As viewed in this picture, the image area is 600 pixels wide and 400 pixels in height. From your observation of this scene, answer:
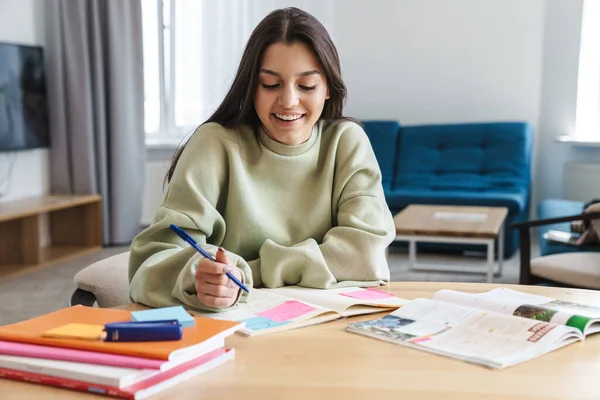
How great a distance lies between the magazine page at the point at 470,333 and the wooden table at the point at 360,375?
0.06ft

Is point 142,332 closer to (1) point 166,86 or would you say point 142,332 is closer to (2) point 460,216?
(2) point 460,216

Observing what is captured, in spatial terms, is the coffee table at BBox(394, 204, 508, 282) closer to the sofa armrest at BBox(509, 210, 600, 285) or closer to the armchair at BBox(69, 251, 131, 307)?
the sofa armrest at BBox(509, 210, 600, 285)

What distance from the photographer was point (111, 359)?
33.0 inches

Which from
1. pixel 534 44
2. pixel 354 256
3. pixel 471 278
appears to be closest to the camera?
pixel 354 256

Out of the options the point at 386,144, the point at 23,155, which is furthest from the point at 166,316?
the point at 386,144

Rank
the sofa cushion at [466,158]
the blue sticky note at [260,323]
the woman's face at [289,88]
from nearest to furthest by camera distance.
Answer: the blue sticky note at [260,323]
the woman's face at [289,88]
the sofa cushion at [466,158]

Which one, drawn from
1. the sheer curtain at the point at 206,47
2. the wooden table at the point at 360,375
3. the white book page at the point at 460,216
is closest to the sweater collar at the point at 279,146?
the wooden table at the point at 360,375

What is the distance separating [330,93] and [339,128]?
0.09m

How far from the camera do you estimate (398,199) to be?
4.67 metres

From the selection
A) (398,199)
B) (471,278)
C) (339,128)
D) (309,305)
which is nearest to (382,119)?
(398,199)

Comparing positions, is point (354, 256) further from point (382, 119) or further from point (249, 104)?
point (382, 119)

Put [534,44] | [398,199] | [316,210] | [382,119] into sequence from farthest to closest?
[382,119], [534,44], [398,199], [316,210]

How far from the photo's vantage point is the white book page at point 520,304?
1121mm

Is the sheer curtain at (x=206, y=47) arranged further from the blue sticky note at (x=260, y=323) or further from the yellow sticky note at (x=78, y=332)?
the yellow sticky note at (x=78, y=332)
